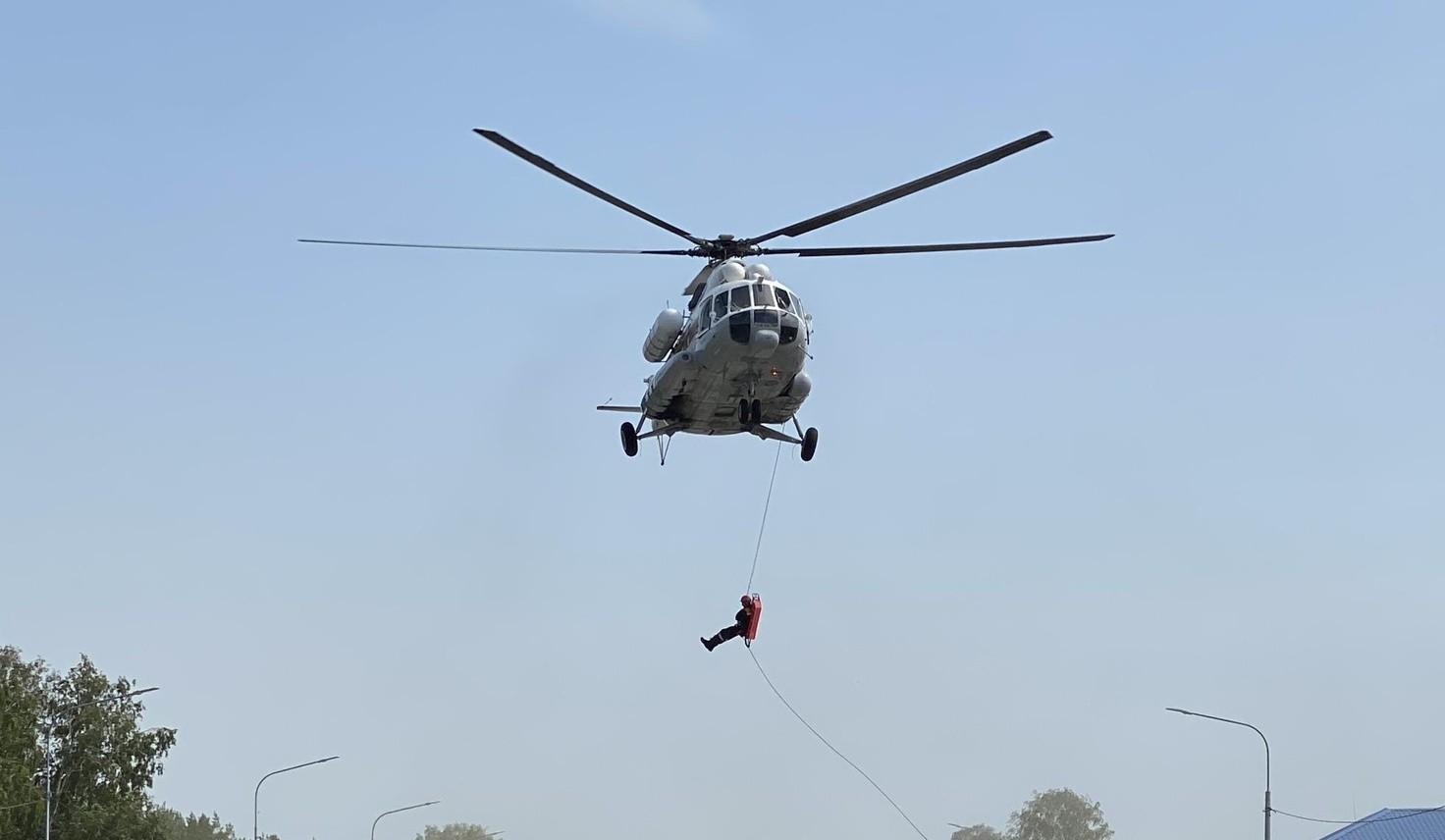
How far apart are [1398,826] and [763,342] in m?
76.7

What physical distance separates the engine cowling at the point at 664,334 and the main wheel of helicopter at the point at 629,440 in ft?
9.00

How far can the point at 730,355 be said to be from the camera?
43.0 meters

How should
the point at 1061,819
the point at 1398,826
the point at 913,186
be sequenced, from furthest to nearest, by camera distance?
the point at 1061,819 < the point at 1398,826 < the point at 913,186

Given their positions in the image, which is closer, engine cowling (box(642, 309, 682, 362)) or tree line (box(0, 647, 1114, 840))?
engine cowling (box(642, 309, 682, 362))

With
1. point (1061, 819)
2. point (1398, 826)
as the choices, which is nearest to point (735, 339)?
point (1398, 826)

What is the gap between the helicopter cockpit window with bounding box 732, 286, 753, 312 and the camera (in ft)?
140

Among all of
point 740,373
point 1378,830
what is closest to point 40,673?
point 1378,830

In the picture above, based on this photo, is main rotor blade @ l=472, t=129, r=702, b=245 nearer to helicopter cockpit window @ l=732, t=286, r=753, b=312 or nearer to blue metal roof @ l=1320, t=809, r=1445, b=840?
helicopter cockpit window @ l=732, t=286, r=753, b=312

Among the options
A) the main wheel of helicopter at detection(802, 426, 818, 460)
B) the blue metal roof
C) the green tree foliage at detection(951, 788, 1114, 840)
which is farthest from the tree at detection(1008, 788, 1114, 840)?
the main wheel of helicopter at detection(802, 426, 818, 460)

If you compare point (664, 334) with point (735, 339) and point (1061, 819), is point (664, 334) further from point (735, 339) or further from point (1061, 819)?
point (1061, 819)

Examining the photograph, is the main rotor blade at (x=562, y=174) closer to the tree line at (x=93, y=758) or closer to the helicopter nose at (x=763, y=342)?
the helicopter nose at (x=763, y=342)

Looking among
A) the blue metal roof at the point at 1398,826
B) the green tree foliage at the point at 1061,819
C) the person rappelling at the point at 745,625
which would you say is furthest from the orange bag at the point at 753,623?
the green tree foliage at the point at 1061,819

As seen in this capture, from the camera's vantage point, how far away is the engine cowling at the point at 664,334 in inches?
1813

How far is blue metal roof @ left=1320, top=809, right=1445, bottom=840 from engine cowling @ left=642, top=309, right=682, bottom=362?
7193 centimetres
